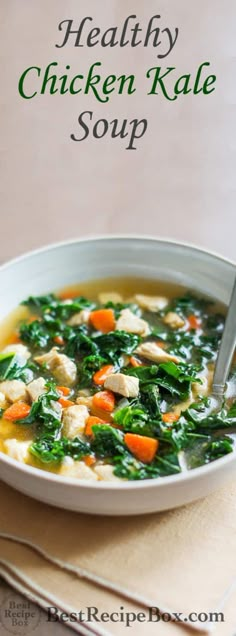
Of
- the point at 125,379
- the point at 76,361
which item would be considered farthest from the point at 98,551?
the point at 76,361

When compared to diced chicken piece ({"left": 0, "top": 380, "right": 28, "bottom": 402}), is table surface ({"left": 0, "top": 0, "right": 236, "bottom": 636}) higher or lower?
higher

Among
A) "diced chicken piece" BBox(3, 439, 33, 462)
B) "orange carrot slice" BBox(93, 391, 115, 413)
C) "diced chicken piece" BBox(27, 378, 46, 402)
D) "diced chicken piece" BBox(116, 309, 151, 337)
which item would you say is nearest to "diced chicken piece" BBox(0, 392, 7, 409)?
"diced chicken piece" BBox(27, 378, 46, 402)

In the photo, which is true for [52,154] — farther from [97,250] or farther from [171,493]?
[171,493]

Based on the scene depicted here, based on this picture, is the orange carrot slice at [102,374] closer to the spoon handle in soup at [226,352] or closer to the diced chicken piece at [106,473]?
the spoon handle in soup at [226,352]

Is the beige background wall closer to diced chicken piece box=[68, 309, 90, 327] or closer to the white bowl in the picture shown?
the white bowl

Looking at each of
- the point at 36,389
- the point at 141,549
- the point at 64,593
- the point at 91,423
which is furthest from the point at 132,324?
the point at 64,593

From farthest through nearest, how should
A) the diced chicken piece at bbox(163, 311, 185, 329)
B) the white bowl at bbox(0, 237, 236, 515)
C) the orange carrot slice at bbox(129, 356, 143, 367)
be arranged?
the white bowl at bbox(0, 237, 236, 515) → the diced chicken piece at bbox(163, 311, 185, 329) → the orange carrot slice at bbox(129, 356, 143, 367)

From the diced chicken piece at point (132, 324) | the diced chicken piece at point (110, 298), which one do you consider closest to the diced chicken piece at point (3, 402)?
the diced chicken piece at point (132, 324)
